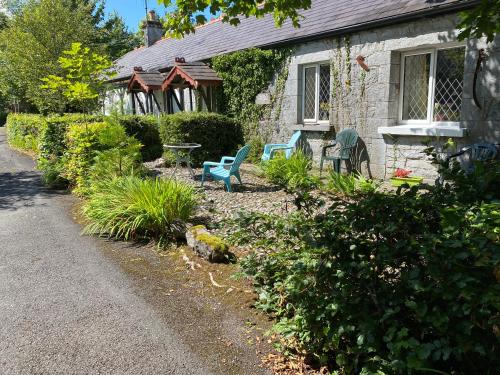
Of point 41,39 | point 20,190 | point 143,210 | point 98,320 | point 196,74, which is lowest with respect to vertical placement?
point 98,320

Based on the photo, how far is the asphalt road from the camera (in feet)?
9.59

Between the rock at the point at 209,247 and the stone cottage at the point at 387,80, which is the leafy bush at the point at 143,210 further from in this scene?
the stone cottage at the point at 387,80

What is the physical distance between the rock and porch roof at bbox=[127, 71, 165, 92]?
41.2ft

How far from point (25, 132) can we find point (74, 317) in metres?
15.3

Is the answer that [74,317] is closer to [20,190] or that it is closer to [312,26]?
Result: [20,190]

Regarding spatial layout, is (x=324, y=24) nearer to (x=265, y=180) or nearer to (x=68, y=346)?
(x=265, y=180)

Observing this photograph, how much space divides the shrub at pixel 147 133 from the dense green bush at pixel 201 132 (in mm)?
1479

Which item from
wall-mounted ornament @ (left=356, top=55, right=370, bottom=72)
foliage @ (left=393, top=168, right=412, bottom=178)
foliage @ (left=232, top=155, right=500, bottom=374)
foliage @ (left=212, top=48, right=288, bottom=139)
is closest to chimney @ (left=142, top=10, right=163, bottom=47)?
foliage @ (left=212, top=48, right=288, bottom=139)

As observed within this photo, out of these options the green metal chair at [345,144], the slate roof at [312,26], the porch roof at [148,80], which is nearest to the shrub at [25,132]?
the porch roof at [148,80]

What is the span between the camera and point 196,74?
42.6 feet

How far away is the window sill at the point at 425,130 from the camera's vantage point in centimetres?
737

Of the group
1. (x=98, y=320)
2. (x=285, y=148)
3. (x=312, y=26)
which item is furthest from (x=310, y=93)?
(x=98, y=320)

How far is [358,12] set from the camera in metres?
9.69

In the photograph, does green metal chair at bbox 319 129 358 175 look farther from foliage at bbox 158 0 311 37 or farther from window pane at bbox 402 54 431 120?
foliage at bbox 158 0 311 37
